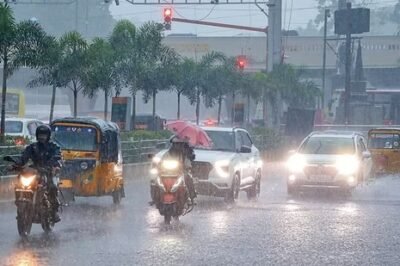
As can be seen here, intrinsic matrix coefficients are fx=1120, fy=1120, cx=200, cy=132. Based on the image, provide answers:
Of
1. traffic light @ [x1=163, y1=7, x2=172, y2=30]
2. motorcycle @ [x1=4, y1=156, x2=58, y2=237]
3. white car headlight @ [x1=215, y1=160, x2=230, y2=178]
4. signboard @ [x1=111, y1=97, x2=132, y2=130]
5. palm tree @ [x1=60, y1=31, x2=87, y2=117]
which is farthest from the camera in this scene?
traffic light @ [x1=163, y1=7, x2=172, y2=30]

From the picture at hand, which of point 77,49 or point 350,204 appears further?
point 77,49

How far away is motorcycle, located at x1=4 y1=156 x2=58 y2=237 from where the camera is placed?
16.2 metres

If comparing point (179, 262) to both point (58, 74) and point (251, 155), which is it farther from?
point (58, 74)

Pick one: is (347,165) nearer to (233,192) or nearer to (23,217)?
(233,192)

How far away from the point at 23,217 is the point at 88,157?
5.99m

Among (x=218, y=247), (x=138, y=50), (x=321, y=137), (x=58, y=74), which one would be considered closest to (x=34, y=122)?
(x=58, y=74)

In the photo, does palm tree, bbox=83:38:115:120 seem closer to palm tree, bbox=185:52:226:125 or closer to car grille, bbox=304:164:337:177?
car grille, bbox=304:164:337:177

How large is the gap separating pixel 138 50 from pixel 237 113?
1360 centimetres

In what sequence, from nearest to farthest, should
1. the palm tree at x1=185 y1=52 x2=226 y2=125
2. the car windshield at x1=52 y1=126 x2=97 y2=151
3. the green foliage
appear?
the car windshield at x1=52 y1=126 x2=97 y2=151
the green foliage
the palm tree at x1=185 y1=52 x2=226 y2=125

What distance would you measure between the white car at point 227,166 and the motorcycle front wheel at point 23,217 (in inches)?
274

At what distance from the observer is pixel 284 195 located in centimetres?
2800

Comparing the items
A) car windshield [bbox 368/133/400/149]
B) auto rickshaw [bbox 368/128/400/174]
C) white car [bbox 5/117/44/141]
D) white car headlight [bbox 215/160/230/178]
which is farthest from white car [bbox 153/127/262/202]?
car windshield [bbox 368/133/400/149]

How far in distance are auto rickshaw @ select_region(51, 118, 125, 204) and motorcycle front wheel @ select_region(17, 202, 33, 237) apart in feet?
17.7

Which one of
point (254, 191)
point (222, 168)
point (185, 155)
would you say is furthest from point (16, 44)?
point (185, 155)
